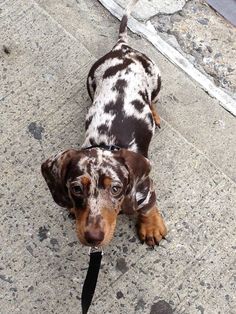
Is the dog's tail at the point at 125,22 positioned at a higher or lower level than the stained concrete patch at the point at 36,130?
higher

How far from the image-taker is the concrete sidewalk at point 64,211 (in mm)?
3393

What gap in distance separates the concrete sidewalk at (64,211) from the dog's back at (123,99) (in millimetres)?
270

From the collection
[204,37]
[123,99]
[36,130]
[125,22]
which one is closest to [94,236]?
[123,99]

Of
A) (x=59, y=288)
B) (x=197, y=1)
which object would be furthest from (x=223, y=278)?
(x=197, y=1)

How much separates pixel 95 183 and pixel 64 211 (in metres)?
0.72

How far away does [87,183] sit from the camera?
9.68ft

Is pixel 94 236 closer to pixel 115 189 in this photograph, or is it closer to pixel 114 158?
pixel 115 189

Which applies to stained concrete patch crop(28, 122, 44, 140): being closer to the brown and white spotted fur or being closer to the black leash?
the brown and white spotted fur

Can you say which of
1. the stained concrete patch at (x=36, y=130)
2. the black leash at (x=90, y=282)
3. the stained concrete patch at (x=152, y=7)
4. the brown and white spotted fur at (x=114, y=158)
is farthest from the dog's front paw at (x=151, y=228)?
the stained concrete patch at (x=152, y=7)

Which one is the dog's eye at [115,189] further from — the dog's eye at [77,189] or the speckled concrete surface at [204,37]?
the speckled concrete surface at [204,37]

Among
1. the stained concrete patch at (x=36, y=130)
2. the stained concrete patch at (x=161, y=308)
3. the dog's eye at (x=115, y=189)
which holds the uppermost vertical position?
the dog's eye at (x=115, y=189)

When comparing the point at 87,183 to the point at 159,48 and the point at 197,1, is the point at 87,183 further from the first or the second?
the point at 197,1

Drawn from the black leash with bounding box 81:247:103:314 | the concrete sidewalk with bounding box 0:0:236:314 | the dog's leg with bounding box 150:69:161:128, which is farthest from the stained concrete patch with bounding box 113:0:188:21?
the black leash with bounding box 81:247:103:314

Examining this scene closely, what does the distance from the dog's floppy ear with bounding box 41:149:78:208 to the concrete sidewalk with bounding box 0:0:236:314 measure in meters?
0.40
